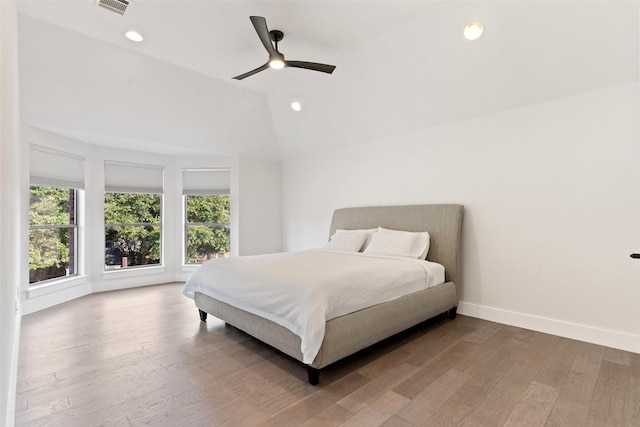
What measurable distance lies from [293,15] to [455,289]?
3.28 meters

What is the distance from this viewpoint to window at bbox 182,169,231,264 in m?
5.72

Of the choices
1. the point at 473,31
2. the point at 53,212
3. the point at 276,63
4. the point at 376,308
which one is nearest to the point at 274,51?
the point at 276,63

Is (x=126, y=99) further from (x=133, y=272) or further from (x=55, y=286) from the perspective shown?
(x=133, y=272)

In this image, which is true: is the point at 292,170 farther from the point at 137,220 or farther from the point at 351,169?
the point at 137,220

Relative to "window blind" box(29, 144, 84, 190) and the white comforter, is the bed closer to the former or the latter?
the white comforter

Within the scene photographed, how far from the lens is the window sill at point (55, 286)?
383cm

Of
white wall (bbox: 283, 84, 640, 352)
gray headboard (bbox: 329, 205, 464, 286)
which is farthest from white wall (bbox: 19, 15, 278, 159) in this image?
white wall (bbox: 283, 84, 640, 352)

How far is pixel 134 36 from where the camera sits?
312cm

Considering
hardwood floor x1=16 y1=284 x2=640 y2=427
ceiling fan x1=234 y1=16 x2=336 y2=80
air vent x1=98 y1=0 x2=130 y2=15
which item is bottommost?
hardwood floor x1=16 y1=284 x2=640 y2=427

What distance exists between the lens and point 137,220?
5.31 metres

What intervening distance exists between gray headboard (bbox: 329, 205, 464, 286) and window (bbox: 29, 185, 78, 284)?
4.27 meters

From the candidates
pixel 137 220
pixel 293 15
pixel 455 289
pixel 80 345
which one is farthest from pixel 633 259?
pixel 137 220

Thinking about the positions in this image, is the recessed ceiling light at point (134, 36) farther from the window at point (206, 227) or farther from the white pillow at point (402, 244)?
the white pillow at point (402, 244)

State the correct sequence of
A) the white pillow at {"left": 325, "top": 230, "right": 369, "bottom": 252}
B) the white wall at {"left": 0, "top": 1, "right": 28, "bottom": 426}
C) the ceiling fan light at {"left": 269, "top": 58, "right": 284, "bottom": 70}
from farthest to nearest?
the white pillow at {"left": 325, "top": 230, "right": 369, "bottom": 252} → the ceiling fan light at {"left": 269, "top": 58, "right": 284, "bottom": 70} → the white wall at {"left": 0, "top": 1, "right": 28, "bottom": 426}
